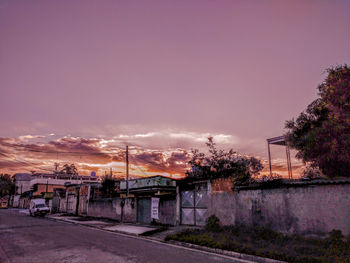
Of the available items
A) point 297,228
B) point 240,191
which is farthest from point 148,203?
point 297,228

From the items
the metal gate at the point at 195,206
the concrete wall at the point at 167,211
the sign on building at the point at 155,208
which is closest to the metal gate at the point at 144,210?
the sign on building at the point at 155,208

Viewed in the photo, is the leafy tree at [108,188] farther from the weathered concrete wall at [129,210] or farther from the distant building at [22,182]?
the distant building at [22,182]

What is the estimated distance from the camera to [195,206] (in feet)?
55.0

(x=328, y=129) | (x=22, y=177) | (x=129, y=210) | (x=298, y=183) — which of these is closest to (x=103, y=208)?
(x=129, y=210)

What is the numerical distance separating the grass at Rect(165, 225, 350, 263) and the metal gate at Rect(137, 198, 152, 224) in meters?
7.71

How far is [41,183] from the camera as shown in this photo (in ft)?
218

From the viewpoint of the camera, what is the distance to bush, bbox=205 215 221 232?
14.3 metres

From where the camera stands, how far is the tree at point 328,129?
17.1 m

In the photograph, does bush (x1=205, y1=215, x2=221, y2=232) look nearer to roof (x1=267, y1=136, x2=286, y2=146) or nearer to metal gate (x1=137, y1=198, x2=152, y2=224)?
metal gate (x1=137, y1=198, x2=152, y2=224)

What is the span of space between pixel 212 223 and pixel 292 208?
195 inches

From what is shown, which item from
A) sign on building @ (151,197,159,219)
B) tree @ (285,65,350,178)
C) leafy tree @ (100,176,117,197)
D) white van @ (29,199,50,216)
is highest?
tree @ (285,65,350,178)

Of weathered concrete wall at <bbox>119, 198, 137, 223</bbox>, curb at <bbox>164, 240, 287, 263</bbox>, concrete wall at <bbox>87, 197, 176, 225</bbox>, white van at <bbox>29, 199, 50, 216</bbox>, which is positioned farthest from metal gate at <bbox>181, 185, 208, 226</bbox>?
white van at <bbox>29, 199, 50, 216</bbox>

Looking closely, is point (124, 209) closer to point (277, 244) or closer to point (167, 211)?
point (167, 211)

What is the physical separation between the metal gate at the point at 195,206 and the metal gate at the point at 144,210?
12.5 feet
